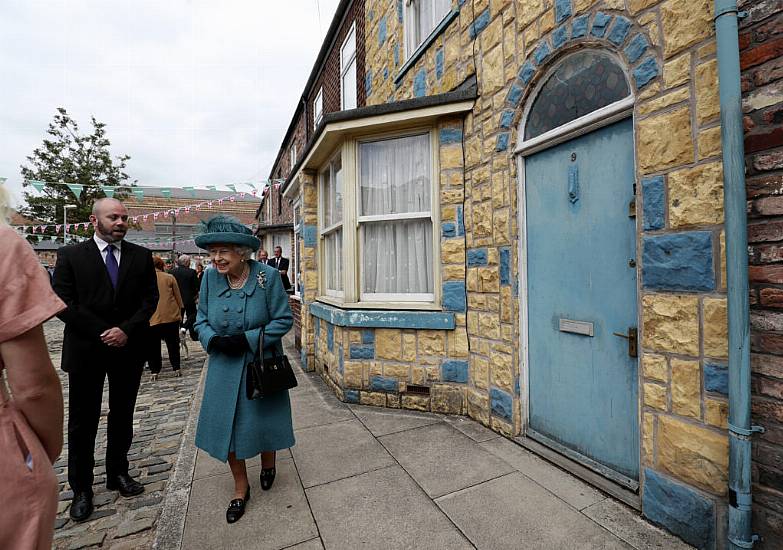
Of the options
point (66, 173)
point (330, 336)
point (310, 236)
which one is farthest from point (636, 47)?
point (66, 173)

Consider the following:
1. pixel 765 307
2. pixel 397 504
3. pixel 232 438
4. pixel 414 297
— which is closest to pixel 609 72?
pixel 765 307

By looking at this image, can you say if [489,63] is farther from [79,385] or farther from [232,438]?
[79,385]

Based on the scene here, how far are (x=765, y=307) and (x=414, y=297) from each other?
306cm

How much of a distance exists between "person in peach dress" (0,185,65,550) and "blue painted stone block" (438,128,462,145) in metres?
3.69

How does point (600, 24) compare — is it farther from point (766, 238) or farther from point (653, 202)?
point (766, 238)

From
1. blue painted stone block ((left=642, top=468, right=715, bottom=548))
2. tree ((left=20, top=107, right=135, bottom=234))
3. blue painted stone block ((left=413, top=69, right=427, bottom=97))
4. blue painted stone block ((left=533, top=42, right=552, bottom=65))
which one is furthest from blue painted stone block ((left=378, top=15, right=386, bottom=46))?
tree ((left=20, top=107, right=135, bottom=234))

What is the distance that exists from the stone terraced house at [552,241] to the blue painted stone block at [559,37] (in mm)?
14

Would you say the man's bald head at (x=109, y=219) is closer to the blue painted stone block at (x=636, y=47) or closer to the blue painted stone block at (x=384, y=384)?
the blue painted stone block at (x=384, y=384)

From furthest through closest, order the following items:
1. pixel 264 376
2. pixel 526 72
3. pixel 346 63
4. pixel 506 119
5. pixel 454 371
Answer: pixel 346 63, pixel 454 371, pixel 506 119, pixel 526 72, pixel 264 376

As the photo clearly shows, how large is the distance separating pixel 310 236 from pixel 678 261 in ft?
16.1

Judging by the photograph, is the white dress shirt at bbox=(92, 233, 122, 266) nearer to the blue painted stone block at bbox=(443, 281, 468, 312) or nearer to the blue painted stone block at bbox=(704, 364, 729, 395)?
the blue painted stone block at bbox=(443, 281, 468, 312)

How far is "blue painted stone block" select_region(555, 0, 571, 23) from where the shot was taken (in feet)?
9.61

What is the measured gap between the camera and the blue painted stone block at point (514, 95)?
11.3 feet

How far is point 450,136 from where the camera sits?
4.27 m
